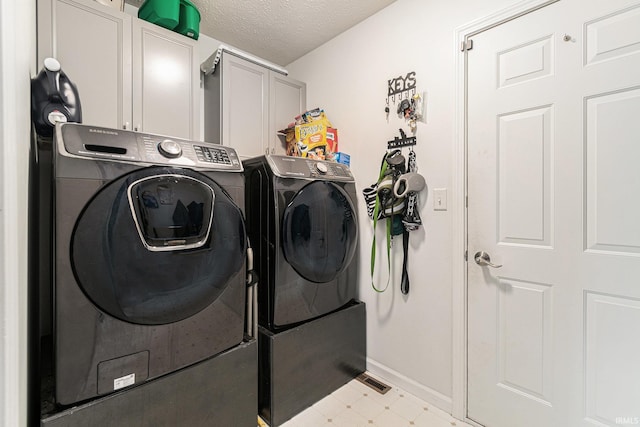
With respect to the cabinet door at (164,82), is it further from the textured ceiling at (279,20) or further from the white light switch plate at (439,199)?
the white light switch plate at (439,199)

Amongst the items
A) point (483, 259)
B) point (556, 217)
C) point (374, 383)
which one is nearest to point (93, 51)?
point (483, 259)

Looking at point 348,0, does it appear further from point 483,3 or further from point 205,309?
point 205,309

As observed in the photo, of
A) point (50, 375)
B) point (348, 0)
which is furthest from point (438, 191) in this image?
point (50, 375)

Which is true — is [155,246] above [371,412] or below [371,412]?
above

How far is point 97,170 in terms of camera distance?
99cm

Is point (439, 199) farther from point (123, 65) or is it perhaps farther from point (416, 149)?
point (123, 65)

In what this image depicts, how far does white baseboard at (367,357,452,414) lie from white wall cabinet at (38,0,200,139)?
2.02 metres

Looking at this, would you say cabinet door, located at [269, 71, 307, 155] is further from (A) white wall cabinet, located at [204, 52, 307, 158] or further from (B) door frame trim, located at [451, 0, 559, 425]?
(B) door frame trim, located at [451, 0, 559, 425]

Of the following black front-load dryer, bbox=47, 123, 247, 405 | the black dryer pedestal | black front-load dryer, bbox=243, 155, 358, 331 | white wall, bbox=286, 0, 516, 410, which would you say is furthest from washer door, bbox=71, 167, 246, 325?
white wall, bbox=286, 0, 516, 410

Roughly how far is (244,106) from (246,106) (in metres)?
0.02

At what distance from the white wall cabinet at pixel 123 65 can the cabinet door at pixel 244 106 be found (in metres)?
0.24

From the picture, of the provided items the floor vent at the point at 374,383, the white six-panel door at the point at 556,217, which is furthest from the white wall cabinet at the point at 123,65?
the floor vent at the point at 374,383

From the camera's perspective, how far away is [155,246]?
1.07 m

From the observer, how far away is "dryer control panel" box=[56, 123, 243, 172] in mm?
974
